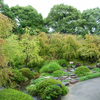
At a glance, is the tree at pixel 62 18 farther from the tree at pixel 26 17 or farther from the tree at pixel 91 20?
the tree at pixel 26 17

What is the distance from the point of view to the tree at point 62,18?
22.0m

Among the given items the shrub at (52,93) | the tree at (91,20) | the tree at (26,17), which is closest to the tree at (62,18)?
the tree at (91,20)

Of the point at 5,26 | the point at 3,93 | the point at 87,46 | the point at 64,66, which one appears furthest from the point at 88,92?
the point at 87,46

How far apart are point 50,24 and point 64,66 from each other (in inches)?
600

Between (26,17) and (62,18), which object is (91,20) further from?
(26,17)

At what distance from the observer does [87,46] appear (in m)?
10.9

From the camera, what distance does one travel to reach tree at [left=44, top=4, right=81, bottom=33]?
22.0 meters

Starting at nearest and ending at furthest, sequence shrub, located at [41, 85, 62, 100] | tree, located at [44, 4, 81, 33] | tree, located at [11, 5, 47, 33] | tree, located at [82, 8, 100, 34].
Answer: shrub, located at [41, 85, 62, 100] → tree, located at [11, 5, 47, 33] → tree, located at [82, 8, 100, 34] → tree, located at [44, 4, 81, 33]

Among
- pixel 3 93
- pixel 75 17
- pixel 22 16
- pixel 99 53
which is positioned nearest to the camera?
pixel 3 93

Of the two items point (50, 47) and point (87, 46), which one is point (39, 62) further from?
point (87, 46)

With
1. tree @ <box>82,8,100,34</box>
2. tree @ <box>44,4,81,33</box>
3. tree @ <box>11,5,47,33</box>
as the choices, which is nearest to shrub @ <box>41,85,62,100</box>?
tree @ <box>11,5,47,33</box>

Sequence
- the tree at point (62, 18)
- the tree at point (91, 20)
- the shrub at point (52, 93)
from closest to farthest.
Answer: the shrub at point (52, 93) < the tree at point (91, 20) < the tree at point (62, 18)

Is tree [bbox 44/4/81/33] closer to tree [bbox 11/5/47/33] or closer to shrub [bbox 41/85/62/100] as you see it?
tree [bbox 11/5/47/33]

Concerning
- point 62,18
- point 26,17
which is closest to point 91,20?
point 62,18
